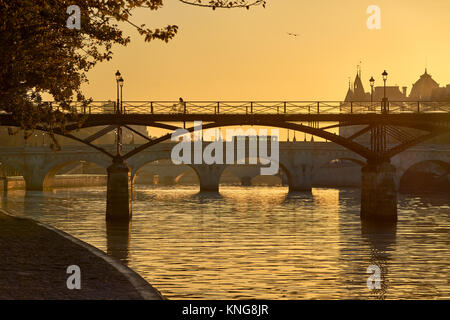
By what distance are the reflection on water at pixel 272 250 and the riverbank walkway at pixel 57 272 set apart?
7.64ft

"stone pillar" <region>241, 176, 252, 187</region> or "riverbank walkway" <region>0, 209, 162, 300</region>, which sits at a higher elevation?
"riverbank walkway" <region>0, 209, 162, 300</region>

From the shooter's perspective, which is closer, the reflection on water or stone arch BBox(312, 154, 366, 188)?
the reflection on water

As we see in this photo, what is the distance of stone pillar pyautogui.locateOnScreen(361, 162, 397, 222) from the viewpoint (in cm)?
4394

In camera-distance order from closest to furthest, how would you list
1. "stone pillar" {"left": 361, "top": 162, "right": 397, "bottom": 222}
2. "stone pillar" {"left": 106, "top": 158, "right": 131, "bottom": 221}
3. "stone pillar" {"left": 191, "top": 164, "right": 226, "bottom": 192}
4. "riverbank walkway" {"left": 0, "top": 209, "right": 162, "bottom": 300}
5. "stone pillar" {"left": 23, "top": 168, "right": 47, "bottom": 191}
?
"riverbank walkway" {"left": 0, "top": 209, "right": 162, "bottom": 300}, "stone pillar" {"left": 106, "top": 158, "right": 131, "bottom": 221}, "stone pillar" {"left": 361, "top": 162, "right": 397, "bottom": 222}, "stone pillar" {"left": 23, "top": 168, "right": 47, "bottom": 191}, "stone pillar" {"left": 191, "top": 164, "right": 226, "bottom": 192}

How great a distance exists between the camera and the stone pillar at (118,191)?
42688 millimetres

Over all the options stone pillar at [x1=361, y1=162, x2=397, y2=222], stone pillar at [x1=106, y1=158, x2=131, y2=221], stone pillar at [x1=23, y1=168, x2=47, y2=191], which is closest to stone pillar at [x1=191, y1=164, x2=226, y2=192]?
stone pillar at [x1=23, y1=168, x2=47, y2=191]

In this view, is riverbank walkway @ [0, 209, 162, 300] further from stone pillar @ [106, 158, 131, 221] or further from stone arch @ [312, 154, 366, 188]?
stone arch @ [312, 154, 366, 188]

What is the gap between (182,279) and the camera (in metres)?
20.7

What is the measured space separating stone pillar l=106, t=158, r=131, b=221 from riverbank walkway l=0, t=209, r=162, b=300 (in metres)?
20.3

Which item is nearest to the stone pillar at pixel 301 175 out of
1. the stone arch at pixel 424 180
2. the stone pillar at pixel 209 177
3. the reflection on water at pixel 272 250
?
the stone pillar at pixel 209 177

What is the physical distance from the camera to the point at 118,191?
42.8 metres

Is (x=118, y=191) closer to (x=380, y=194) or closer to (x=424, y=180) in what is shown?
(x=380, y=194)

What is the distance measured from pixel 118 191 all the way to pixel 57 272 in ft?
89.8
